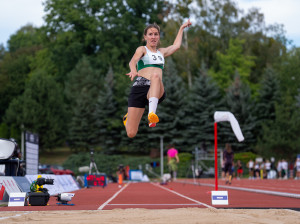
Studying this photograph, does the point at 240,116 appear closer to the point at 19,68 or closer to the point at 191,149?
the point at 191,149

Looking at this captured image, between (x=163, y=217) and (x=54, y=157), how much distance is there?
59658 millimetres

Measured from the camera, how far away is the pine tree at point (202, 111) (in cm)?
5525

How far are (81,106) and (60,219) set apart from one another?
2148 inches

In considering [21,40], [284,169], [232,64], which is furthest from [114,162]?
[21,40]

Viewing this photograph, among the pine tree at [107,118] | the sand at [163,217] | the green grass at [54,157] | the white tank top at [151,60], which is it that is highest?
the pine tree at [107,118]

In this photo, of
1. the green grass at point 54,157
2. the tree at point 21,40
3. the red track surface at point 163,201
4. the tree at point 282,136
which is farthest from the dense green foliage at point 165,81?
the red track surface at point 163,201

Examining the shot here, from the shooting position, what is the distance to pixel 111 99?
60.2 metres

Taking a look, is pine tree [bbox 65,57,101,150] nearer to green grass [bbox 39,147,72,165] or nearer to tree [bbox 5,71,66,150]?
tree [bbox 5,71,66,150]

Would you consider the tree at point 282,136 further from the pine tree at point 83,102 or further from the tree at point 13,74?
the tree at point 13,74

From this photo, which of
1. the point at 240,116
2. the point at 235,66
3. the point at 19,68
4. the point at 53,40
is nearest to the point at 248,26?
the point at 235,66

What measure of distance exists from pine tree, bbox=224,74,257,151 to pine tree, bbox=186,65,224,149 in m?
1.40

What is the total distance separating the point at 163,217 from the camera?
25.9 feet

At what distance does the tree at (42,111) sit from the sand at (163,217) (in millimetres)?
54098

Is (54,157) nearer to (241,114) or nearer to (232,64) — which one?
(241,114)
